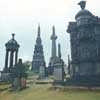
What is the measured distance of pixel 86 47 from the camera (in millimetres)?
26844

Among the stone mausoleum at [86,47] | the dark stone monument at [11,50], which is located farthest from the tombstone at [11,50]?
the stone mausoleum at [86,47]

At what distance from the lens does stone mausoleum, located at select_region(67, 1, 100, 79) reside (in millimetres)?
25969

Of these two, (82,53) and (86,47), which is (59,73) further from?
(86,47)

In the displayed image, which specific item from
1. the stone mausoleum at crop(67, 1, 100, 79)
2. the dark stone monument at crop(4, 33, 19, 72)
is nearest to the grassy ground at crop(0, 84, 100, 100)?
the stone mausoleum at crop(67, 1, 100, 79)

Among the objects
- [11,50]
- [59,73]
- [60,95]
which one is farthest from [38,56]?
[60,95]

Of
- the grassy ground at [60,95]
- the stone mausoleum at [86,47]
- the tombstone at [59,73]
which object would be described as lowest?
the grassy ground at [60,95]

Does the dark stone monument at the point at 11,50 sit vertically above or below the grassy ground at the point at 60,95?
above

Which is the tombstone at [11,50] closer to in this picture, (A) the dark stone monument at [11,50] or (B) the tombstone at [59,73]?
(A) the dark stone monument at [11,50]

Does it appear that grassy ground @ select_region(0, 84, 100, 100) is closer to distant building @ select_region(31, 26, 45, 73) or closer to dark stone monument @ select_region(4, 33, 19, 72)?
dark stone monument @ select_region(4, 33, 19, 72)

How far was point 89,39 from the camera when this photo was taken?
2698cm

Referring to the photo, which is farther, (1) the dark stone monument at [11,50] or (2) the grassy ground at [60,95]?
(1) the dark stone monument at [11,50]

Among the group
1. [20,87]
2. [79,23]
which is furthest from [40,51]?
[20,87]

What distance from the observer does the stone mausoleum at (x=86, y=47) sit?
85.2ft

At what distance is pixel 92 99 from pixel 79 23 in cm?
1986
